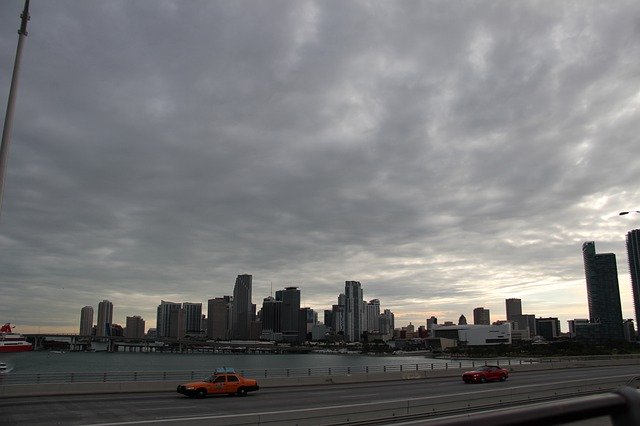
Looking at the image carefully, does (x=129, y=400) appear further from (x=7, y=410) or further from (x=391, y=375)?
(x=391, y=375)

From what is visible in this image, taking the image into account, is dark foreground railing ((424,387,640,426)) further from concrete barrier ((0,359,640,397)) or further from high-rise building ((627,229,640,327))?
high-rise building ((627,229,640,327))

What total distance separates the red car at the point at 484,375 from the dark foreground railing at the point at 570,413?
4771 cm

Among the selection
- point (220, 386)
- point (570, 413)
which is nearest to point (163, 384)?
point (220, 386)

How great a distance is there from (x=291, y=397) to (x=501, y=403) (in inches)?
530

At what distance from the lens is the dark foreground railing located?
224 cm

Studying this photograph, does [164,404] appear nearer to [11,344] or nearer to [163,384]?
[163,384]

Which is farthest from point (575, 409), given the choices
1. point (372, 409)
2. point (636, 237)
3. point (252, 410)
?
point (636, 237)

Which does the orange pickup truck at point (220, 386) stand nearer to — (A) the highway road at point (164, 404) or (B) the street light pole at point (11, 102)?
(A) the highway road at point (164, 404)

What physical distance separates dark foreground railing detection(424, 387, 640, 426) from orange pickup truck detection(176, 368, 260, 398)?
35.2 meters

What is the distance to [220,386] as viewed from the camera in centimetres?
3597

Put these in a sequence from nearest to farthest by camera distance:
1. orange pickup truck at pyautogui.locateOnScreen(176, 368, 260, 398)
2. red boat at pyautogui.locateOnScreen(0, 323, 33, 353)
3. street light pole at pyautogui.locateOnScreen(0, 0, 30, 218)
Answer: street light pole at pyautogui.locateOnScreen(0, 0, 30, 218)
orange pickup truck at pyautogui.locateOnScreen(176, 368, 260, 398)
red boat at pyautogui.locateOnScreen(0, 323, 33, 353)

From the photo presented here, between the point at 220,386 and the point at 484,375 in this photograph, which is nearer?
the point at 220,386

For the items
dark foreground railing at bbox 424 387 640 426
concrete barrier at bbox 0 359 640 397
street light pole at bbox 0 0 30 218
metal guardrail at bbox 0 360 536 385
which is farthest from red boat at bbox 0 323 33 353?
dark foreground railing at bbox 424 387 640 426

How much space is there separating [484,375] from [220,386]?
80.6 ft
